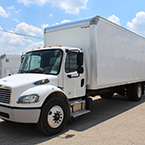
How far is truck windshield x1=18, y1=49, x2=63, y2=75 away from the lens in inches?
205

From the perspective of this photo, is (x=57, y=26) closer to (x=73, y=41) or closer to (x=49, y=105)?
(x=73, y=41)

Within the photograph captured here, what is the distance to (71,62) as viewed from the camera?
18.0 feet

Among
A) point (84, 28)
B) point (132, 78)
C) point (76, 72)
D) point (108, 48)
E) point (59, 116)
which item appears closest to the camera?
point (59, 116)

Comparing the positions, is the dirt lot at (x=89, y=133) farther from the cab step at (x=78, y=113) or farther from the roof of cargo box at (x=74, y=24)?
the roof of cargo box at (x=74, y=24)

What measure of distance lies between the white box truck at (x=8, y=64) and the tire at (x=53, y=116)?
13527mm

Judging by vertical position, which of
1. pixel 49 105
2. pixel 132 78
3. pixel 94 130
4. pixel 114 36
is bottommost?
pixel 94 130

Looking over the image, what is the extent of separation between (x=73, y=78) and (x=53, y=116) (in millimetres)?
1427

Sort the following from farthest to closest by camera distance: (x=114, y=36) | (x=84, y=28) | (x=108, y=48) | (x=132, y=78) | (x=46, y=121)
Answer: (x=132, y=78) < (x=114, y=36) < (x=108, y=48) < (x=84, y=28) < (x=46, y=121)

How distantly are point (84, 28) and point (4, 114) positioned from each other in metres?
3.68

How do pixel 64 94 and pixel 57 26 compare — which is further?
pixel 57 26

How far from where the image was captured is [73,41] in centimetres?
636

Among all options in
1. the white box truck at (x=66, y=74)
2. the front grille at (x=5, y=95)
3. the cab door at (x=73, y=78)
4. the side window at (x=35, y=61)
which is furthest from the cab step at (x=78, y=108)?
the front grille at (x=5, y=95)

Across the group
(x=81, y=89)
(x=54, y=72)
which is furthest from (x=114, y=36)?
(x=54, y=72)

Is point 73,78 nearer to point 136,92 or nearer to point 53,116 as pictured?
point 53,116
